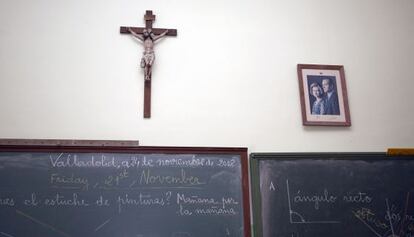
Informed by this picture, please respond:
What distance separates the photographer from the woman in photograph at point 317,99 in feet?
8.05

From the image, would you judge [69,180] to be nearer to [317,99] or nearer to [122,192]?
[122,192]

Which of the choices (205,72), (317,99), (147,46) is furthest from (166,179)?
(317,99)

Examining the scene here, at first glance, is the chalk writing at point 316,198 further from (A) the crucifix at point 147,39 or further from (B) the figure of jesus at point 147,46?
(B) the figure of jesus at point 147,46

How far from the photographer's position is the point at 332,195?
2279 millimetres

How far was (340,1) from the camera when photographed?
2787 mm

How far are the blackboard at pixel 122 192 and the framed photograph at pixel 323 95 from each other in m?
0.59

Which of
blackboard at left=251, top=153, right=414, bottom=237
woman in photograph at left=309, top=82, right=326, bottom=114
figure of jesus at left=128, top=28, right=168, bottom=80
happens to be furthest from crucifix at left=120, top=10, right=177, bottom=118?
woman in photograph at left=309, top=82, right=326, bottom=114

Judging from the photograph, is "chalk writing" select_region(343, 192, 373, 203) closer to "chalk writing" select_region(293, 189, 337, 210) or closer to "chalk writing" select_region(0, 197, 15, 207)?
"chalk writing" select_region(293, 189, 337, 210)

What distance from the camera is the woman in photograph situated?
2.46m

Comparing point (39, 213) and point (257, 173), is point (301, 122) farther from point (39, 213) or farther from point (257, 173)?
point (39, 213)

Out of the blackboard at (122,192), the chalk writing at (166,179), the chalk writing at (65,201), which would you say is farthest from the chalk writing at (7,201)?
the chalk writing at (166,179)

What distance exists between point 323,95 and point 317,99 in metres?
0.05

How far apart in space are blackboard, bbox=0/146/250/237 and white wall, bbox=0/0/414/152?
4.9 inches

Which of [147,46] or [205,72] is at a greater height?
[147,46]
